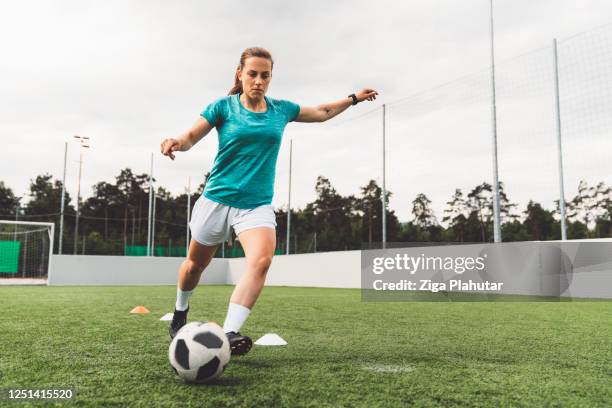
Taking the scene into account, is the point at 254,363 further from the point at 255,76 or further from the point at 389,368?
the point at 255,76

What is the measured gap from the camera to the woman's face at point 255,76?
2.96m

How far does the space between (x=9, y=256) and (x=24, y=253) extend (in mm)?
599

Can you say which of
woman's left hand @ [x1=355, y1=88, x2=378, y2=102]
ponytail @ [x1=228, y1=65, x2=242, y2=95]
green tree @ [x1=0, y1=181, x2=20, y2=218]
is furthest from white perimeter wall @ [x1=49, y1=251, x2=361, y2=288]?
green tree @ [x1=0, y1=181, x2=20, y2=218]

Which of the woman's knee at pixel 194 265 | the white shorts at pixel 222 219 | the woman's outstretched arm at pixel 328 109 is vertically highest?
the woman's outstretched arm at pixel 328 109

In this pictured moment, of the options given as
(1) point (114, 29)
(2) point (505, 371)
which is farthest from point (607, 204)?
(1) point (114, 29)

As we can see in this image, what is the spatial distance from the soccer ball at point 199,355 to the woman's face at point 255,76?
4.68ft

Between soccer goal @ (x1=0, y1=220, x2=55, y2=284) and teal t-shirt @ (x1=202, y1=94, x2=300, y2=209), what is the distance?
57.7 ft

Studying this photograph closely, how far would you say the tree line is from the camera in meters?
11.1

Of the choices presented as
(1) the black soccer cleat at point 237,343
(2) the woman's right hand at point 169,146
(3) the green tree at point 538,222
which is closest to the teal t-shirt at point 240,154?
(2) the woman's right hand at point 169,146

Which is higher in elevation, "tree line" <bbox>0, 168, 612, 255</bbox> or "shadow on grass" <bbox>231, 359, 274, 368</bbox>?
"tree line" <bbox>0, 168, 612, 255</bbox>

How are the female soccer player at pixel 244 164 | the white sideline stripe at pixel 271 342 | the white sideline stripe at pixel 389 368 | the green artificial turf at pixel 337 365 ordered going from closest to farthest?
the green artificial turf at pixel 337 365, the white sideline stripe at pixel 389 368, the female soccer player at pixel 244 164, the white sideline stripe at pixel 271 342

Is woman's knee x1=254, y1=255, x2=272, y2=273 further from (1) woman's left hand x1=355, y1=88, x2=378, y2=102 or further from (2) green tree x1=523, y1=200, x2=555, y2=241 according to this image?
(2) green tree x1=523, y1=200, x2=555, y2=241

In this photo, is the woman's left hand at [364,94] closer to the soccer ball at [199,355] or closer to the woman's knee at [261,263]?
the woman's knee at [261,263]

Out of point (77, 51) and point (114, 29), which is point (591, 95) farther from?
point (77, 51)
